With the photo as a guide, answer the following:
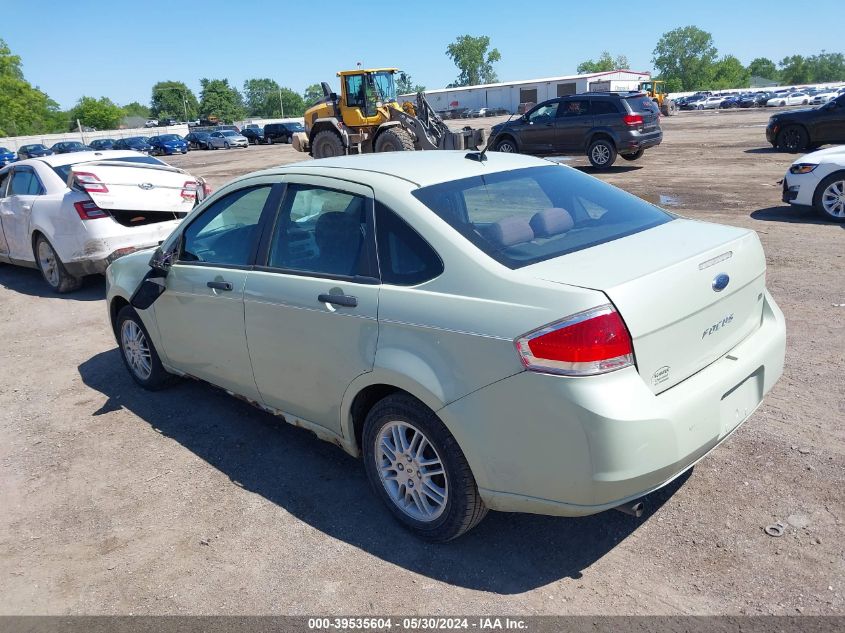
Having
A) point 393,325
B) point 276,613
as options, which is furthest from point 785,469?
point 276,613

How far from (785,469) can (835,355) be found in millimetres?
1834

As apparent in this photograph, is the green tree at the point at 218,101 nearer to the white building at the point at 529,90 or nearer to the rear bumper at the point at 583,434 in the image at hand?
the white building at the point at 529,90

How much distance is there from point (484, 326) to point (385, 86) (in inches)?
794

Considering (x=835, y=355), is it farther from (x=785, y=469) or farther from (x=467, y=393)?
(x=467, y=393)

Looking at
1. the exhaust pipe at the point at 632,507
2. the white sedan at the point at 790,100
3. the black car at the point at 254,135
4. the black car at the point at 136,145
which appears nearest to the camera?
the exhaust pipe at the point at 632,507

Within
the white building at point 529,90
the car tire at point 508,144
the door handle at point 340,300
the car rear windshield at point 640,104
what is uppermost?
the white building at point 529,90

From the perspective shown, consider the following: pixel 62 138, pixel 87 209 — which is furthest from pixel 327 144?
pixel 62 138

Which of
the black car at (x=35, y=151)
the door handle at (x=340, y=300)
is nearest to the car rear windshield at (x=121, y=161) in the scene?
the door handle at (x=340, y=300)

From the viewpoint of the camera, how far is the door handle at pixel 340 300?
3.22 metres

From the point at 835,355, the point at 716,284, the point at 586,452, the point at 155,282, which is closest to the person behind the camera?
the point at 586,452

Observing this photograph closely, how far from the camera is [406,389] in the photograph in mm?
2971

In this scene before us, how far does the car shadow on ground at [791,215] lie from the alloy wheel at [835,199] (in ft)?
0.52

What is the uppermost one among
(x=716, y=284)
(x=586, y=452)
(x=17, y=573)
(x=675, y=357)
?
(x=716, y=284)

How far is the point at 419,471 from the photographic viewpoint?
3.15 metres
